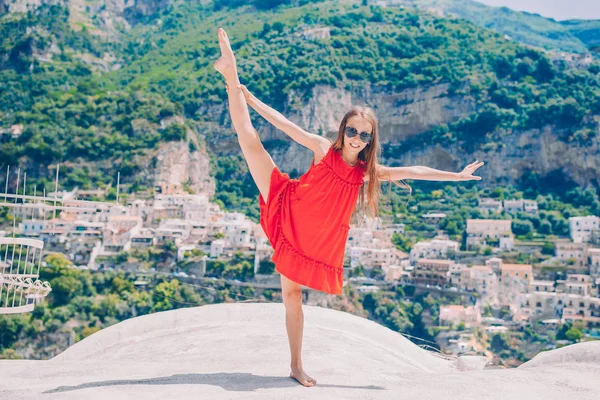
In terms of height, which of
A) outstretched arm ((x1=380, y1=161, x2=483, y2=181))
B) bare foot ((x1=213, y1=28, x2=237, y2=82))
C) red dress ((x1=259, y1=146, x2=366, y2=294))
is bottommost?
red dress ((x1=259, y1=146, x2=366, y2=294))

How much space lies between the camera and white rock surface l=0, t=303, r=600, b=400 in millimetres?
2629

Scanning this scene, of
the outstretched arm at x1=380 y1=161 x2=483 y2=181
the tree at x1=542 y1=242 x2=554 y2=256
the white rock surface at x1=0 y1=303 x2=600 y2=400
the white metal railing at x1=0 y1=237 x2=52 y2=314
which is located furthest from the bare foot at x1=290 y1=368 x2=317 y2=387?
the tree at x1=542 y1=242 x2=554 y2=256

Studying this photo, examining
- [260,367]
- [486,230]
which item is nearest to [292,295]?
[260,367]

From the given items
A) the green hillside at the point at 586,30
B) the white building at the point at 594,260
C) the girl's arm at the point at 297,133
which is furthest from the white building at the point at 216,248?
the green hillside at the point at 586,30

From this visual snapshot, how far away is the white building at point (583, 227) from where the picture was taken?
4941 cm

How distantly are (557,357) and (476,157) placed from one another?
60352 millimetres

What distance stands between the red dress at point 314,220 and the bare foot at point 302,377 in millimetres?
318

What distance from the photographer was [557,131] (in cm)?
6053

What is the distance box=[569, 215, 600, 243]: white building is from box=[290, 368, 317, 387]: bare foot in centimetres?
4884

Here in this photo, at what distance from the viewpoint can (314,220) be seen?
3064 mm

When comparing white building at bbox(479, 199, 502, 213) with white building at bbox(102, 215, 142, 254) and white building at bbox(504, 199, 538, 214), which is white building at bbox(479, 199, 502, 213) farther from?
white building at bbox(102, 215, 142, 254)

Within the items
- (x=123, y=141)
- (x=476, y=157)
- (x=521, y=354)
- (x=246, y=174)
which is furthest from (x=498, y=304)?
(x=123, y=141)

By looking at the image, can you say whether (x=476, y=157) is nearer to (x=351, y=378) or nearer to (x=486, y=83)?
(x=486, y=83)

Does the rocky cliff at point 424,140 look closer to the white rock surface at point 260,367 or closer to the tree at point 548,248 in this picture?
the tree at point 548,248
